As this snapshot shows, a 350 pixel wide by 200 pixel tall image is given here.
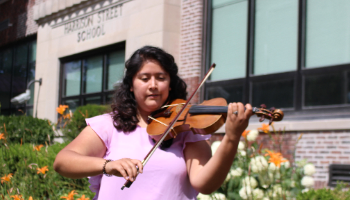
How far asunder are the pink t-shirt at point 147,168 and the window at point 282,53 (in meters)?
4.54

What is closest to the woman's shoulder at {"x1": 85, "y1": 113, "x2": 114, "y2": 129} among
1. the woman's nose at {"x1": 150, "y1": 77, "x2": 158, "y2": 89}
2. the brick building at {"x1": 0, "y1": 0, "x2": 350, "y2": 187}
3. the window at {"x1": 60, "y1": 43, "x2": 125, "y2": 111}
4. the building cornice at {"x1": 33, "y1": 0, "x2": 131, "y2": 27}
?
the woman's nose at {"x1": 150, "y1": 77, "x2": 158, "y2": 89}

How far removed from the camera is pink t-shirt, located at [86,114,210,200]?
6.64ft

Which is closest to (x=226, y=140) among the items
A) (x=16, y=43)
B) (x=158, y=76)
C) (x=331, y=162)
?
(x=158, y=76)

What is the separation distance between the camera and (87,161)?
6.12 ft

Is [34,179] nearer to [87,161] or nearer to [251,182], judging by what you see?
[251,182]

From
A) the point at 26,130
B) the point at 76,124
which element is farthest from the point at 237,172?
the point at 26,130

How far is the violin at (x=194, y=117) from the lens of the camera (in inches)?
78.9

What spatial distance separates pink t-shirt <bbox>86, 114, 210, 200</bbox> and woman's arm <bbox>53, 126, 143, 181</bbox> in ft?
0.16

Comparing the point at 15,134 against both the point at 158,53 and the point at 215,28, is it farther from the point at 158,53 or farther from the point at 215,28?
the point at 158,53

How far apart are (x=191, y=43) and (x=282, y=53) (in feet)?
6.48

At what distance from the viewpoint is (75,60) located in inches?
442

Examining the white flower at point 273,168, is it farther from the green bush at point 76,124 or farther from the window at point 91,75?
the window at point 91,75

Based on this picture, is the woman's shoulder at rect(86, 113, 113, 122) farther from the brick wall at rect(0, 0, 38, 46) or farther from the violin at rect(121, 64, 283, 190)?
the brick wall at rect(0, 0, 38, 46)

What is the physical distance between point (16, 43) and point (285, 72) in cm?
1082
